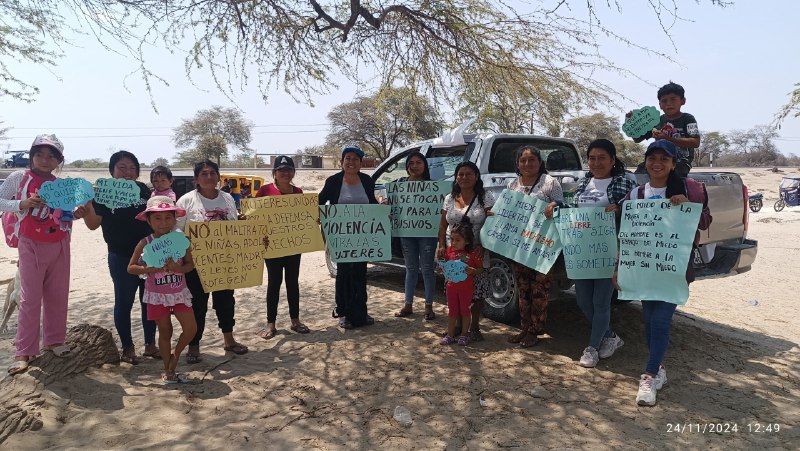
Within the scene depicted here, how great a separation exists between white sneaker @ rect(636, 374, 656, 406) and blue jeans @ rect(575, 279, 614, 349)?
60cm

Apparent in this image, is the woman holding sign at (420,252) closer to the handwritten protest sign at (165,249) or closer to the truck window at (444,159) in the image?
the truck window at (444,159)

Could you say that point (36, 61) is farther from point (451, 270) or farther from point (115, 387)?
point (451, 270)

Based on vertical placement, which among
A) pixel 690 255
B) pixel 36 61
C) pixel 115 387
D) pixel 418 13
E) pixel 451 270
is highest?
pixel 418 13

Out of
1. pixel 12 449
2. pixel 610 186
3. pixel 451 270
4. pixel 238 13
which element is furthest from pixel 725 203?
pixel 238 13

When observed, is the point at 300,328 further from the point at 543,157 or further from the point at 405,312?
the point at 543,157

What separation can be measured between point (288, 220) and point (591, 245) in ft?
9.11

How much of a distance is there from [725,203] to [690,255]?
4.91 ft

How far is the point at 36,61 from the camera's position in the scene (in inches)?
291

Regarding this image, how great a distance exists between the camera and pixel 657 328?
137 inches

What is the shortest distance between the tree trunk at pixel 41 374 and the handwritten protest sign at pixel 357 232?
2158 millimetres

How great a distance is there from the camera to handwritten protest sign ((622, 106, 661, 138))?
4.28 m

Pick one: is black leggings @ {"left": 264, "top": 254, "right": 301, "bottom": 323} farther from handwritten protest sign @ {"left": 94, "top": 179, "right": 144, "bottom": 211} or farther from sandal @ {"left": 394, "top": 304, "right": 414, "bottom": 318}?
handwritten protest sign @ {"left": 94, "top": 179, "right": 144, "bottom": 211}

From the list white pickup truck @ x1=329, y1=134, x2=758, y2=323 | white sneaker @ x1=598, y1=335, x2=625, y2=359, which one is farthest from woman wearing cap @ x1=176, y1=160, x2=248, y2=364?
white sneaker @ x1=598, y1=335, x2=625, y2=359

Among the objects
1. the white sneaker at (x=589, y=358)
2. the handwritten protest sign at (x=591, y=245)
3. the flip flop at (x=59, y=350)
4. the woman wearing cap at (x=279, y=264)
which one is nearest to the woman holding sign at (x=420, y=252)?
the woman wearing cap at (x=279, y=264)
